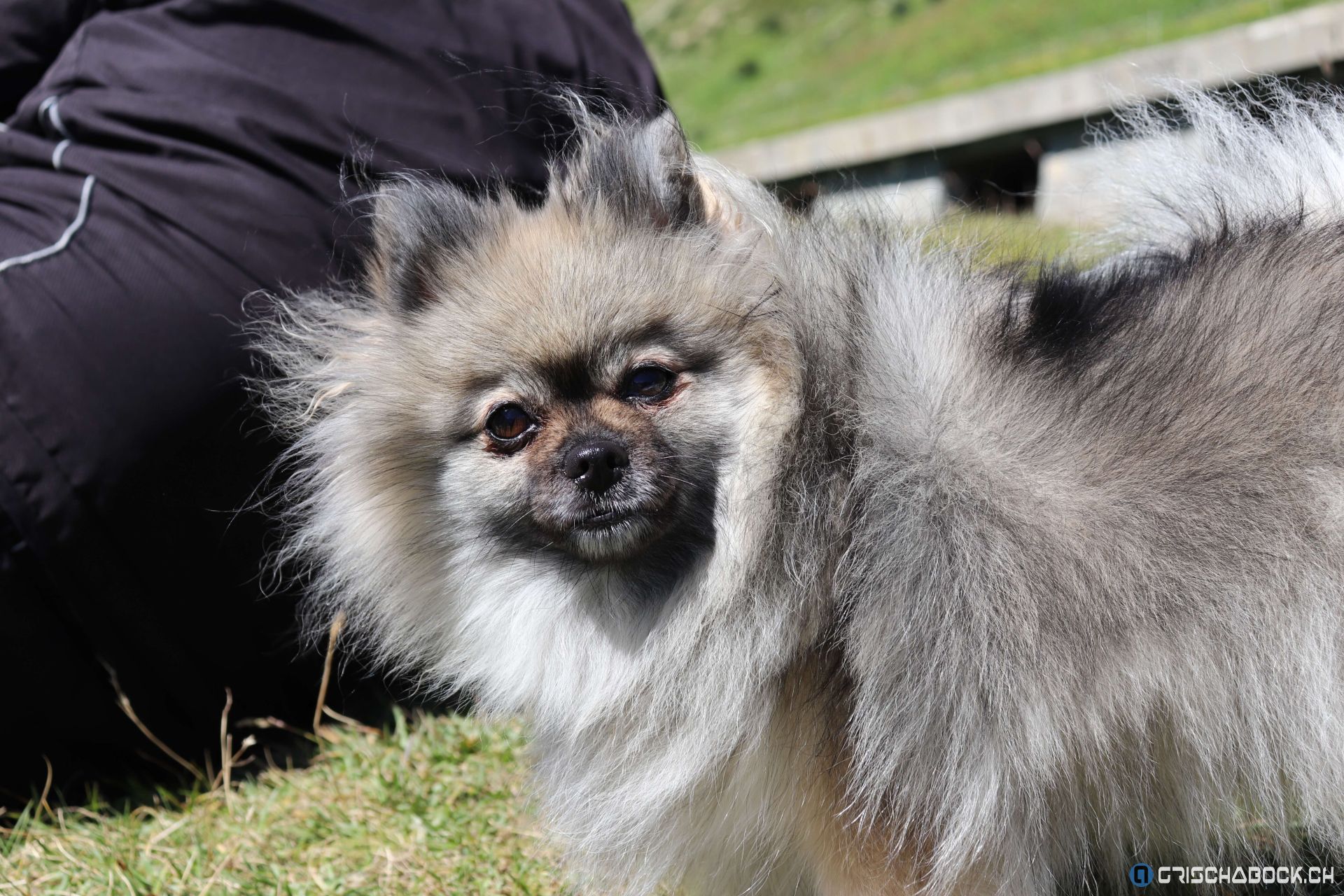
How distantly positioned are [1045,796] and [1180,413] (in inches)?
30.0

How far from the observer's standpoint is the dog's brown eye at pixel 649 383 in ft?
7.63

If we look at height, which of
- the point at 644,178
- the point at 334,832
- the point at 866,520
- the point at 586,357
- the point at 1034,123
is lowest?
the point at 1034,123

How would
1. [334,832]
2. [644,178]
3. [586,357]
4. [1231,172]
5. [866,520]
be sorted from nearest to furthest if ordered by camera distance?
1. [866,520]
2. [586,357]
3. [644,178]
4. [1231,172]
5. [334,832]

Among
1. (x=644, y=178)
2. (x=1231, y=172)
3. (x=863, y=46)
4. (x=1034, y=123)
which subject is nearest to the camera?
(x=644, y=178)

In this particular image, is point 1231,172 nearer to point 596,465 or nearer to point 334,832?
point 596,465

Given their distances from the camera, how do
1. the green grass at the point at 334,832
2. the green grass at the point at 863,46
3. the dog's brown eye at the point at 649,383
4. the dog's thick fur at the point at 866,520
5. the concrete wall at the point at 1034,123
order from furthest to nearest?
the green grass at the point at 863,46
the concrete wall at the point at 1034,123
the green grass at the point at 334,832
the dog's brown eye at the point at 649,383
the dog's thick fur at the point at 866,520

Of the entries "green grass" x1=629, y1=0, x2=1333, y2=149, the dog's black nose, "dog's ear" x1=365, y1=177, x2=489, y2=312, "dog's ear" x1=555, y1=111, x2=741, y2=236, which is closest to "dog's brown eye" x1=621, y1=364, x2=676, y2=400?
the dog's black nose

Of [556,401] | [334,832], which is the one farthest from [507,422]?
[334,832]

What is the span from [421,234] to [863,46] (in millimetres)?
14772

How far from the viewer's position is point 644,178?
2441 mm

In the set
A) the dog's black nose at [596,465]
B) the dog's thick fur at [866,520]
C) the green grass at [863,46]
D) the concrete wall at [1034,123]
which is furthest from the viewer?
the green grass at [863,46]

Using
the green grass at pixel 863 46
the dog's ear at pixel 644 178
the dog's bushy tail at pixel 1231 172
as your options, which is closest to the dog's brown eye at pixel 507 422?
the dog's ear at pixel 644 178

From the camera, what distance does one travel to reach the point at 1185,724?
210 centimetres

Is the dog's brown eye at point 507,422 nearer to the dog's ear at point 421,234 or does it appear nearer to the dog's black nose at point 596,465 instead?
the dog's black nose at point 596,465
